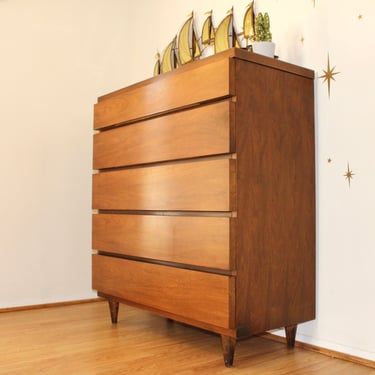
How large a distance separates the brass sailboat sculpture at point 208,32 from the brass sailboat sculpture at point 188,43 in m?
0.08

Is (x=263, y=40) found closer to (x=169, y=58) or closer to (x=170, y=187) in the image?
(x=170, y=187)

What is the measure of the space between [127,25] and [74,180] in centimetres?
114

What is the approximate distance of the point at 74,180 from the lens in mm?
2969

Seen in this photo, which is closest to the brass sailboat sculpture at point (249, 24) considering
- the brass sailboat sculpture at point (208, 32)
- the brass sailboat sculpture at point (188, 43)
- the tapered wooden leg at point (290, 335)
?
the brass sailboat sculpture at point (208, 32)

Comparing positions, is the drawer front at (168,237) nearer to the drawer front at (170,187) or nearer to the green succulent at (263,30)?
the drawer front at (170,187)

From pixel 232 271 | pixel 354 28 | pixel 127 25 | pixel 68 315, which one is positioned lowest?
pixel 68 315

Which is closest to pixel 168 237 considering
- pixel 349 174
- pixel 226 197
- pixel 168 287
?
pixel 168 287

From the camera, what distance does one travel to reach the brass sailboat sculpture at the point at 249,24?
2240 mm

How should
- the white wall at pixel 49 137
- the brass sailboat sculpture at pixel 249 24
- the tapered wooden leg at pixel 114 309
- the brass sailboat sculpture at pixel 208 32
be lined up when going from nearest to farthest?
the brass sailboat sculpture at pixel 249 24, the tapered wooden leg at pixel 114 309, the brass sailboat sculpture at pixel 208 32, the white wall at pixel 49 137

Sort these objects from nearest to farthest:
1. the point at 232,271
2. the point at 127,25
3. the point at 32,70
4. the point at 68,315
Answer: the point at 232,271 < the point at 68,315 < the point at 32,70 < the point at 127,25

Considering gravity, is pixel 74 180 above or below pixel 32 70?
below

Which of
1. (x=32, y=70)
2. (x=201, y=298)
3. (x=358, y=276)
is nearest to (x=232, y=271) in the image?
(x=201, y=298)

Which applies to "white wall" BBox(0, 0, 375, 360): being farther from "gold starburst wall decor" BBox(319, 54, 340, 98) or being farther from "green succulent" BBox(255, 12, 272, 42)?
"green succulent" BBox(255, 12, 272, 42)

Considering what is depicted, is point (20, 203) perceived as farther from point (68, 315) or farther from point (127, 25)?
point (127, 25)
